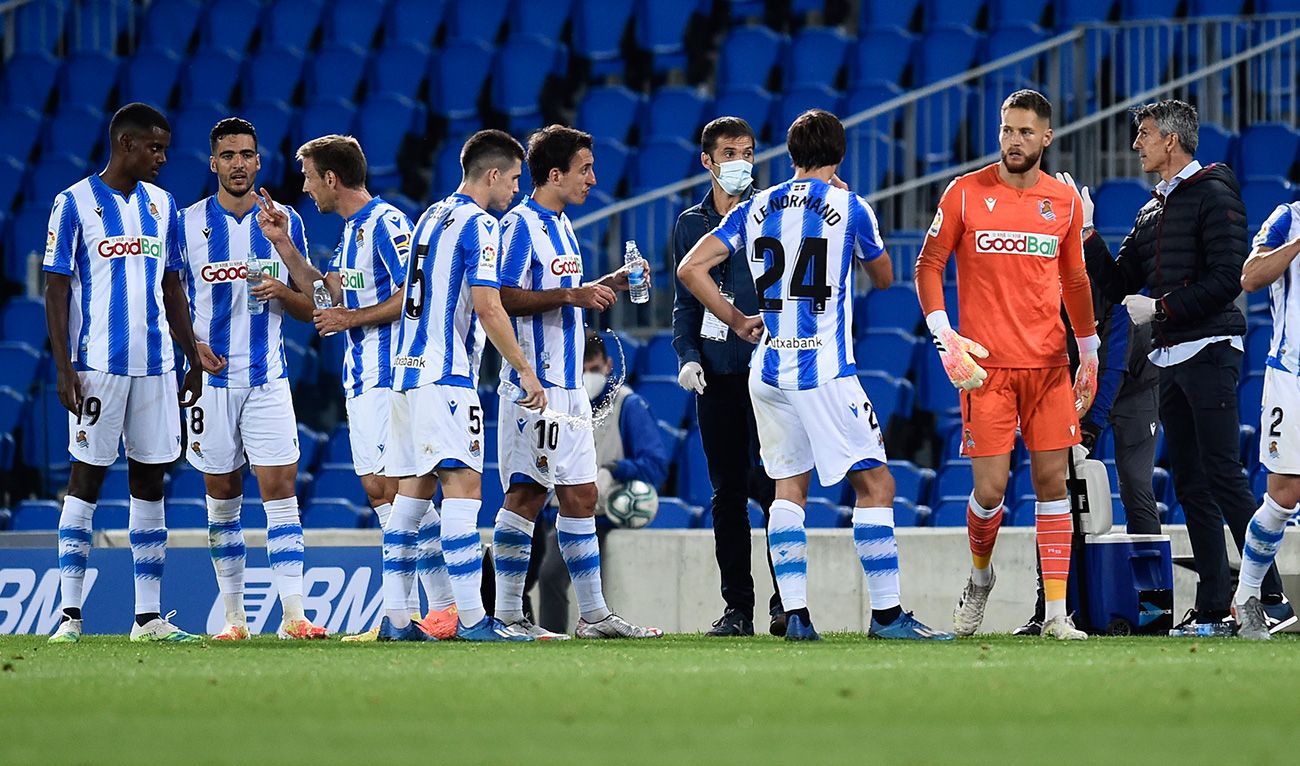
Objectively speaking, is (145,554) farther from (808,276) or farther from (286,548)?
(808,276)

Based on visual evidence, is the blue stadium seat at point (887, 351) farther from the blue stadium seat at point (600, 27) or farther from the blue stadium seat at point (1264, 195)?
the blue stadium seat at point (600, 27)

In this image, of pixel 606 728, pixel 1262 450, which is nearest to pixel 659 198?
pixel 1262 450

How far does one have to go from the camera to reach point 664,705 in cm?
446

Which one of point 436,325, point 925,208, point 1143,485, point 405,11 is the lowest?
point 1143,485

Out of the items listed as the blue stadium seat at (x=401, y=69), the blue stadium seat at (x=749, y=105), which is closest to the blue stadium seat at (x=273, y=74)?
the blue stadium seat at (x=401, y=69)

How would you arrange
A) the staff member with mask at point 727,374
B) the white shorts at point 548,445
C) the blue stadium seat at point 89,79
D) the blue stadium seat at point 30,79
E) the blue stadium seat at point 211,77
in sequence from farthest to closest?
1. the blue stadium seat at point 30,79
2. the blue stadium seat at point 89,79
3. the blue stadium seat at point 211,77
4. the staff member with mask at point 727,374
5. the white shorts at point 548,445

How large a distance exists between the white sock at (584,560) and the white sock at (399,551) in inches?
25.5

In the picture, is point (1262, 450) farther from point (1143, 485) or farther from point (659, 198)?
point (659, 198)

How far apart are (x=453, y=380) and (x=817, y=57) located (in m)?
8.78

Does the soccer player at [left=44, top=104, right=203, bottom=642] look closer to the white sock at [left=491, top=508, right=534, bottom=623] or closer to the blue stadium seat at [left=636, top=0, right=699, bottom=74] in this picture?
the white sock at [left=491, top=508, right=534, bottom=623]

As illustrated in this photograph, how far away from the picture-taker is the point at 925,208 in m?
13.4

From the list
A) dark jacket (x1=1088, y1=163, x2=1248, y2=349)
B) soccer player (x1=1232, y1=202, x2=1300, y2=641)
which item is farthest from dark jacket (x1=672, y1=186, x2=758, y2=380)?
soccer player (x1=1232, y1=202, x2=1300, y2=641)

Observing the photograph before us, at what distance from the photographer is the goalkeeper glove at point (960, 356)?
270 inches

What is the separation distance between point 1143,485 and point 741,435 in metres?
1.89
